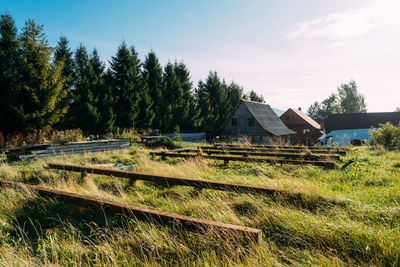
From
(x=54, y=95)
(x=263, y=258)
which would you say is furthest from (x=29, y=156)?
(x=263, y=258)

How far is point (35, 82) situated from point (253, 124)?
→ 25659 millimetres

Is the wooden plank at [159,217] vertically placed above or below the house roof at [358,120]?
below

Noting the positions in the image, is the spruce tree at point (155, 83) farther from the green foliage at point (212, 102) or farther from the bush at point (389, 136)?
the bush at point (389, 136)

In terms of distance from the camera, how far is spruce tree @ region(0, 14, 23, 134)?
50.7 ft

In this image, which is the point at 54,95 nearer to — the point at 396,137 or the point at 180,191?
the point at 180,191

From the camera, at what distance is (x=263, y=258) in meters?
2.12

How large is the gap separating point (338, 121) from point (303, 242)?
47.8 m

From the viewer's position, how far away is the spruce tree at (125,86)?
24.4 metres

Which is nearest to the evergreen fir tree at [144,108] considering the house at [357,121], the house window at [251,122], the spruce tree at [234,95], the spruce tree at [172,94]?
the spruce tree at [172,94]

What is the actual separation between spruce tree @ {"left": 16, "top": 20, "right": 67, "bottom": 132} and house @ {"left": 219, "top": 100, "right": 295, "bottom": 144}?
21.3m

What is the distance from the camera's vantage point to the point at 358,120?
138ft

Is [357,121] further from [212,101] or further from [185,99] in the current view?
[185,99]

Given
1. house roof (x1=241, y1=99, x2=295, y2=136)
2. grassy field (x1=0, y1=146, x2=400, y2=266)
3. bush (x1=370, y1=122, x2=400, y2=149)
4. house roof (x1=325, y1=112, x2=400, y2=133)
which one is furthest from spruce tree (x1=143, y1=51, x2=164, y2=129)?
house roof (x1=325, y1=112, x2=400, y2=133)

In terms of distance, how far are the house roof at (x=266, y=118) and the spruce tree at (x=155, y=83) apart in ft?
40.0
